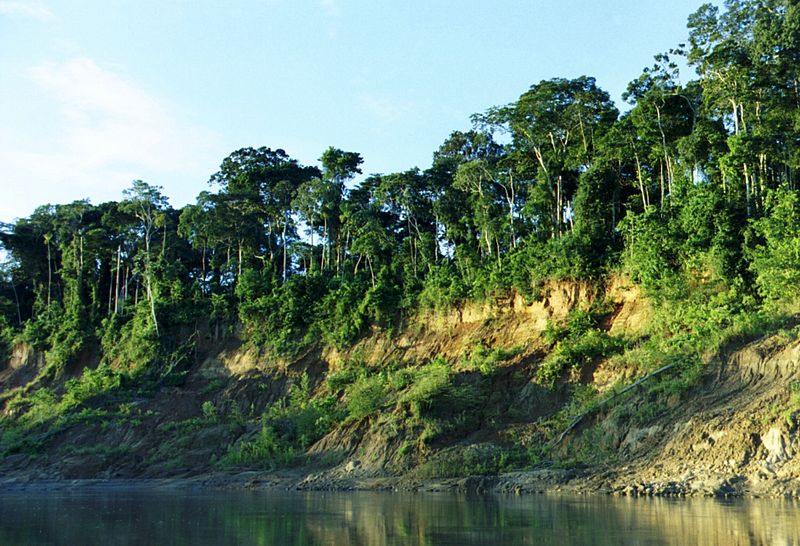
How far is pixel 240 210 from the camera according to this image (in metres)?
55.2

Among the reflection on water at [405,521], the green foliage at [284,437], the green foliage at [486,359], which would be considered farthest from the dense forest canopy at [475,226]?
the reflection on water at [405,521]

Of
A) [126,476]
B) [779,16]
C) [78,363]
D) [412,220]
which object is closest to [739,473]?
[779,16]

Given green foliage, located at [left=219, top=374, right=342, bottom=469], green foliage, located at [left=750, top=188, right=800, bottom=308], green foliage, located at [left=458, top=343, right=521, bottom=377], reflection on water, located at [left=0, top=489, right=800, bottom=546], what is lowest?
reflection on water, located at [left=0, top=489, right=800, bottom=546]

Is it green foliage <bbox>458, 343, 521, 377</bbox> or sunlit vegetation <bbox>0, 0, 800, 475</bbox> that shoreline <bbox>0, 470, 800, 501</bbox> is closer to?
sunlit vegetation <bbox>0, 0, 800, 475</bbox>

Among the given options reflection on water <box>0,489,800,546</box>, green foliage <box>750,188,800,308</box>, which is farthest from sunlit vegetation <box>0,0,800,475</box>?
reflection on water <box>0,489,800,546</box>

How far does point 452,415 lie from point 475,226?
16.7m

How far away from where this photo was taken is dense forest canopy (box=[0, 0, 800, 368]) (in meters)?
35.7

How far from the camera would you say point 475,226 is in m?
47.7

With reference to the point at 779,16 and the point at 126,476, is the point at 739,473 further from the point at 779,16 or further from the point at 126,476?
the point at 126,476

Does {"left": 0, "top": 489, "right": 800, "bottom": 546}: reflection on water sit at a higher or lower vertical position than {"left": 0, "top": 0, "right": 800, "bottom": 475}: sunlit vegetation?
lower

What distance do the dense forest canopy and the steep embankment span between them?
6.35ft

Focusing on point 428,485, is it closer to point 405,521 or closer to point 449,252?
point 405,521

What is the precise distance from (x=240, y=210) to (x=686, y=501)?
129 ft

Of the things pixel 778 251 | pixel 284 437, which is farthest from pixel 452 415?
pixel 778 251
